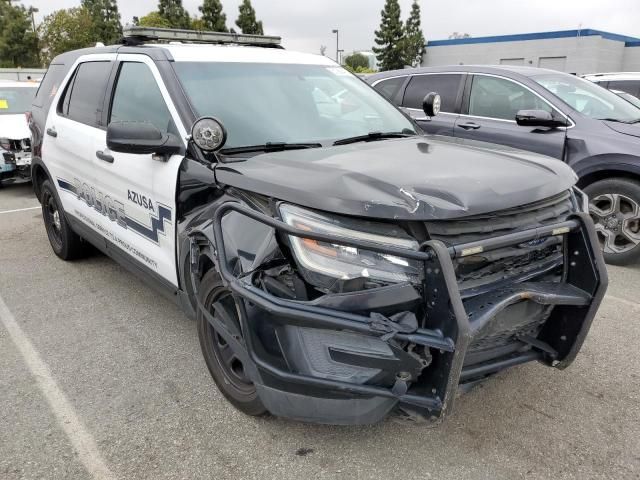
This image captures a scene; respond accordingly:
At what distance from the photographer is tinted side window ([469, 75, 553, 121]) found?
5.45 metres

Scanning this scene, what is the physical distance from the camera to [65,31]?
42.6 meters

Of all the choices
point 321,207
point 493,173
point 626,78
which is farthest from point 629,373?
point 626,78

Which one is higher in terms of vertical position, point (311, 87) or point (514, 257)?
point (311, 87)

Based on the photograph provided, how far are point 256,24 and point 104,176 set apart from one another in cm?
5082

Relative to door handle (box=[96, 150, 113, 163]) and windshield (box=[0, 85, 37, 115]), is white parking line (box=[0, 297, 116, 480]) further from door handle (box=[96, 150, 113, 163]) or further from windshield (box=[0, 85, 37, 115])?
windshield (box=[0, 85, 37, 115])

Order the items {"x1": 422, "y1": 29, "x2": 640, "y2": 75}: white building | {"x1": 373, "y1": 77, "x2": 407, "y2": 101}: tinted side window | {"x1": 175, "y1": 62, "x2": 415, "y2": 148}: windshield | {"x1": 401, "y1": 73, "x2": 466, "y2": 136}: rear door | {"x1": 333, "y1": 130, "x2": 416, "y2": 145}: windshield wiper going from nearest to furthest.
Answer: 1. {"x1": 175, "y1": 62, "x2": 415, "y2": 148}: windshield
2. {"x1": 333, "y1": 130, "x2": 416, "y2": 145}: windshield wiper
3. {"x1": 401, "y1": 73, "x2": 466, "y2": 136}: rear door
4. {"x1": 373, "y1": 77, "x2": 407, "y2": 101}: tinted side window
5. {"x1": 422, "y1": 29, "x2": 640, "y2": 75}: white building

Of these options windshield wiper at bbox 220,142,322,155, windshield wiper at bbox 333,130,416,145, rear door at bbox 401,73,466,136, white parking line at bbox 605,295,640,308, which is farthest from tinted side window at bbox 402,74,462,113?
windshield wiper at bbox 220,142,322,155

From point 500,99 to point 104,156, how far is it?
4.05m

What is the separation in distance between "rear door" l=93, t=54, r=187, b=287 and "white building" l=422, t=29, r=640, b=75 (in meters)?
36.3

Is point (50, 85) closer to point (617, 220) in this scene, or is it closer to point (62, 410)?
point (62, 410)

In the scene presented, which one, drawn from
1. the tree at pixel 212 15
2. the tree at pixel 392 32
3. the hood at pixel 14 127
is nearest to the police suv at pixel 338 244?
the hood at pixel 14 127

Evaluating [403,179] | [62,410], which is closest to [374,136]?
[403,179]

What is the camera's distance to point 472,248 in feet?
6.67

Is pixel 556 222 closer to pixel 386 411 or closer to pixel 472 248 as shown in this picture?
pixel 472 248
